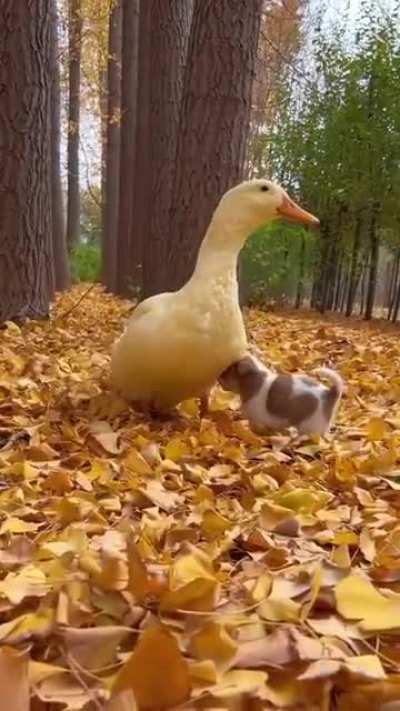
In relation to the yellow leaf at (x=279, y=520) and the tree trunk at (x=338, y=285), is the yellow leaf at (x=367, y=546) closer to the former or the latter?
the yellow leaf at (x=279, y=520)

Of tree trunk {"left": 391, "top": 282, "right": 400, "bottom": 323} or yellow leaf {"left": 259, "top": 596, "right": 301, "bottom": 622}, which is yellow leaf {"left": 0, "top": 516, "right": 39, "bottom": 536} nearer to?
yellow leaf {"left": 259, "top": 596, "right": 301, "bottom": 622}

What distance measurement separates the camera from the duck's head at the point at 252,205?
232cm

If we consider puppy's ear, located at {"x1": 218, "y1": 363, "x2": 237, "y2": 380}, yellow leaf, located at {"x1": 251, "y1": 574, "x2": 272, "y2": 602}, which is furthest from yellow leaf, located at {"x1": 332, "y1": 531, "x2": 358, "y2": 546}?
puppy's ear, located at {"x1": 218, "y1": 363, "x2": 237, "y2": 380}

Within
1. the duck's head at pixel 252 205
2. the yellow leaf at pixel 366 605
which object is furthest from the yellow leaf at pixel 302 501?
the duck's head at pixel 252 205

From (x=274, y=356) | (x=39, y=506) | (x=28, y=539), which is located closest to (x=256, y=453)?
(x=39, y=506)

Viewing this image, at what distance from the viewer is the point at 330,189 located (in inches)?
453

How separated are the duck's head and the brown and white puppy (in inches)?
16.6

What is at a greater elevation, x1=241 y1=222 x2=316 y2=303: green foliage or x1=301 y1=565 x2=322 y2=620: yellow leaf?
x1=301 y1=565 x2=322 y2=620: yellow leaf

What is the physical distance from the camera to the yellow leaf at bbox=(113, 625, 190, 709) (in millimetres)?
823

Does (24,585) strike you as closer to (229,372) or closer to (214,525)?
(214,525)

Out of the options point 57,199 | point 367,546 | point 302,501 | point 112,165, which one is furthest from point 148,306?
point 112,165

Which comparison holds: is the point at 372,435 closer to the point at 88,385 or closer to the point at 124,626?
the point at 88,385

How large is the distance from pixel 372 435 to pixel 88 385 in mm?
1040

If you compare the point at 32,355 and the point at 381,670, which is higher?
the point at 381,670
